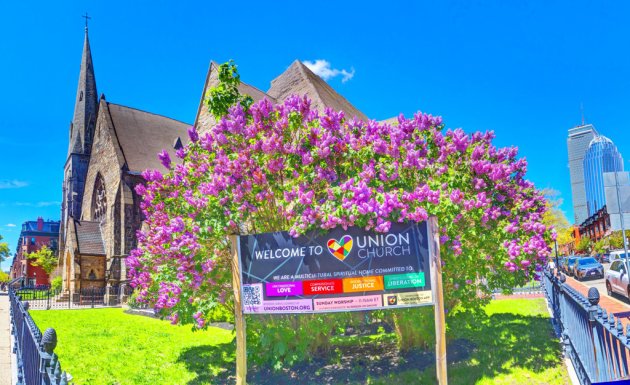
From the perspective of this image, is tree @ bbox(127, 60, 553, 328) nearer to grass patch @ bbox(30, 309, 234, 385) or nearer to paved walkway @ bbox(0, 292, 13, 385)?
grass patch @ bbox(30, 309, 234, 385)

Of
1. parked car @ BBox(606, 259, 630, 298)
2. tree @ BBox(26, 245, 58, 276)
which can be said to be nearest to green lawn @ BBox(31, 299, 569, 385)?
parked car @ BBox(606, 259, 630, 298)

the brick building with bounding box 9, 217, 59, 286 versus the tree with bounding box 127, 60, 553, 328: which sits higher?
the brick building with bounding box 9, 217, 59, 286

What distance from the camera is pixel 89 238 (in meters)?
38.5

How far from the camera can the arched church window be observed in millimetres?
40906

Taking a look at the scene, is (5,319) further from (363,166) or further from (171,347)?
(363,166)

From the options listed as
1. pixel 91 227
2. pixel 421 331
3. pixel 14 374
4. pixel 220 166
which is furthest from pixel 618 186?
pixel 91 227

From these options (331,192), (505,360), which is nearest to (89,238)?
(331,192)

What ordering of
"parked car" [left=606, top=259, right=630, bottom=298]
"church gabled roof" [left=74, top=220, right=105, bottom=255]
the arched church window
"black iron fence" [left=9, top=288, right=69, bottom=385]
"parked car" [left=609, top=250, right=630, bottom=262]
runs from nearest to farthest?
1. "black iron fence" [left=9, top=288, right=69, bottom=385]
2. "parked car" [left=606, top=259, right=630, bottom=298]
3. "parked car" [left=609, top=250, right=630, bottom=262]
4. "church gabled roof" [left=74, top=220, right=105, bottom=255]
5. the arched church window

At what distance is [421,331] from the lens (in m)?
8.21

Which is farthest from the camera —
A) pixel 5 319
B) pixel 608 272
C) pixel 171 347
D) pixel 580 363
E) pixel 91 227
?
pixel 91 227

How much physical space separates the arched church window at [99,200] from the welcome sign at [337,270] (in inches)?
1466

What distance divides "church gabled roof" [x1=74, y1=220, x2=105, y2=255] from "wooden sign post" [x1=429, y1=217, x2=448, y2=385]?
118ft

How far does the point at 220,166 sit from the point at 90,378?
4.70 meters

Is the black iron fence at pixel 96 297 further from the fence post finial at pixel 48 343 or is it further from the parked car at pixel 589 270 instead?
the fence post finial at pixel 48 343
